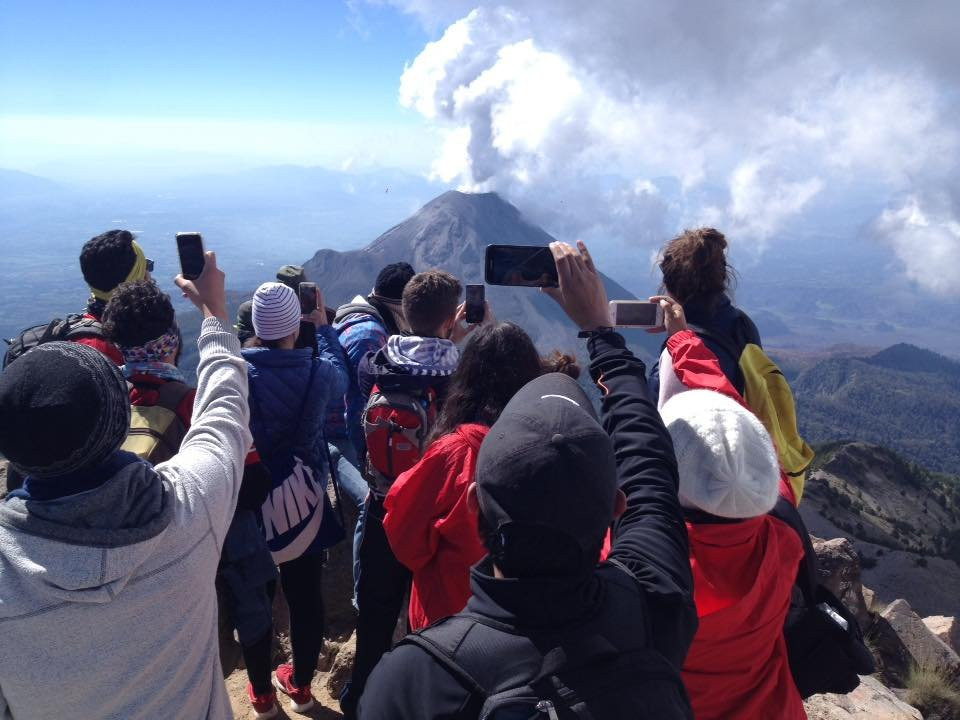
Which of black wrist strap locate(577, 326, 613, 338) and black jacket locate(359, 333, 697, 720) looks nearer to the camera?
black jacket locate(359, 333, 697, 720)

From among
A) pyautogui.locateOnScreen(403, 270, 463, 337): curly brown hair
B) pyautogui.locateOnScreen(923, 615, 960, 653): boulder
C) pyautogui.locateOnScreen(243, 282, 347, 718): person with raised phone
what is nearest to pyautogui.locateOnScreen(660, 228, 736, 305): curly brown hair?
pyautogui.locateOnScreen(403, 270, 463, 337): curly brown hair

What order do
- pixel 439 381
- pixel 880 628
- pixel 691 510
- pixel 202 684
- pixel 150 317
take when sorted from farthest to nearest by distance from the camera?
pixel 880 628
pixel 439 381
pixel 150 317
pixel 691 510
pixel 202 684

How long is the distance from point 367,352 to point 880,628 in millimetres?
7377

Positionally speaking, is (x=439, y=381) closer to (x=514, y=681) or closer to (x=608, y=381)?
(x=608, y=381)

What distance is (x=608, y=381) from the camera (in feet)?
8.30

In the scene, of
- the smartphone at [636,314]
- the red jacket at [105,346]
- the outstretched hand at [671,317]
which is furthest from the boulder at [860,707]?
the red jacket at [105,346]

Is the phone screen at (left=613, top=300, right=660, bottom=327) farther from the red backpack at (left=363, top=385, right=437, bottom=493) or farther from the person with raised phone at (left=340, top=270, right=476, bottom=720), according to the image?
the red backpack at (left=363, top=385, right=437, bottom=493)

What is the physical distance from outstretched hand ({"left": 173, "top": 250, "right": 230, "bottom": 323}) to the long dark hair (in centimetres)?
128

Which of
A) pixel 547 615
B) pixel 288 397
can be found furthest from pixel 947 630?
pixel 547 615

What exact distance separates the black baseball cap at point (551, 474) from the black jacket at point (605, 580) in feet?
0.51

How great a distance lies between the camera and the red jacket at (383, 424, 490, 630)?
305cm

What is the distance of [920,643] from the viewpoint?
298 inches

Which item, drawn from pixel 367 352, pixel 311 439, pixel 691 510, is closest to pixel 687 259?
pixel 691 510

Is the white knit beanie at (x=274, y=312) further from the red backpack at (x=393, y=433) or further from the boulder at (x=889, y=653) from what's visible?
the boulder at (x=889, y=653)
